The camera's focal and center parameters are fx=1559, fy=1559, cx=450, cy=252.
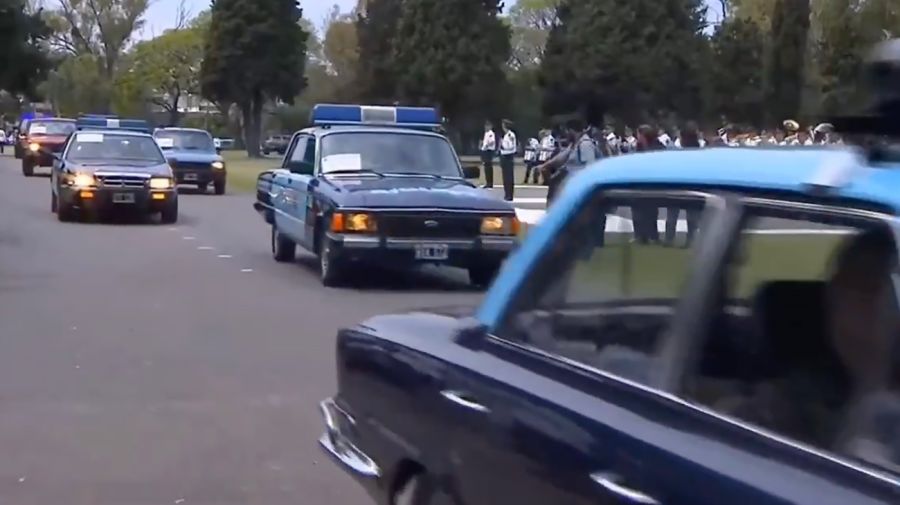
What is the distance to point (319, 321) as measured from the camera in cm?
1290

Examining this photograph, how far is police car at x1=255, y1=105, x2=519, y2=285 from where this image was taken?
569 inches

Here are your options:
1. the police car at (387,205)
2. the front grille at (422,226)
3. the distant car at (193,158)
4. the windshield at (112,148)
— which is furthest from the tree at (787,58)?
the front grille at (422,226)

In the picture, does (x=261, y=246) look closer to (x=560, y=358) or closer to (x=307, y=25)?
(x=560, y=358)

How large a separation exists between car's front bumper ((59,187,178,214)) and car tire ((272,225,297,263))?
243 inches

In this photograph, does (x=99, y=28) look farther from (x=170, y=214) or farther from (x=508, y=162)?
(x=170, y=214)

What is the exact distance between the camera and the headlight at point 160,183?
24.1 metres

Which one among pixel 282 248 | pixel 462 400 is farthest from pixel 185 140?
pixel 462 400

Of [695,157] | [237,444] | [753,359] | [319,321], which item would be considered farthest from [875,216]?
[319,321]

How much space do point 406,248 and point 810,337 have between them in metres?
11.1

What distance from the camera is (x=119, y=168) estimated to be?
24078 millimetres

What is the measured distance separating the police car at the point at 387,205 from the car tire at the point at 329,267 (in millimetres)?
12

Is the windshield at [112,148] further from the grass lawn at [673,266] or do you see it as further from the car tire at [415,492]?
the grass lawn at [673,266]

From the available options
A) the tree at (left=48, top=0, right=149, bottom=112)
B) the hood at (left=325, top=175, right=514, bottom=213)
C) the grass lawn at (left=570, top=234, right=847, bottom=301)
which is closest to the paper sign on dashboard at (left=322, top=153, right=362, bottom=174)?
the hood at (left=325, top=175, right=514, bottom=213)

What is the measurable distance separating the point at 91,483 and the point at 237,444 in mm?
1031
